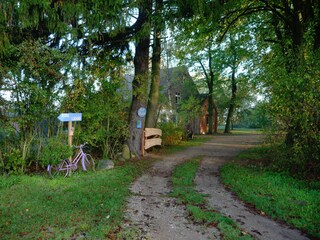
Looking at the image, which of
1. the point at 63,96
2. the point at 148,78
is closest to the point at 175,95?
the point at 148,78

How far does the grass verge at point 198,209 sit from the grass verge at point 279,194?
1.03m

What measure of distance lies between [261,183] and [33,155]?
7.03 meters

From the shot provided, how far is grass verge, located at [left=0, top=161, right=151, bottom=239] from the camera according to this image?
3.90 meters

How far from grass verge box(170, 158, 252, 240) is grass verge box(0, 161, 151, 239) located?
4.28 feet

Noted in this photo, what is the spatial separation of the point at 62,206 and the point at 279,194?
483 cm

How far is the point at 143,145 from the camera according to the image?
11.2m

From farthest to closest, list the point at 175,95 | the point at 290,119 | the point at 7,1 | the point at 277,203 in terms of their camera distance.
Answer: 1. the point at 175,95
2. the point at 290,119
3. the point at 7,1
4. the point at 277,203

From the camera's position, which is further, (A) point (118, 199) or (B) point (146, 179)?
(B) point (146, 179)

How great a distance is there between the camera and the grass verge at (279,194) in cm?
461

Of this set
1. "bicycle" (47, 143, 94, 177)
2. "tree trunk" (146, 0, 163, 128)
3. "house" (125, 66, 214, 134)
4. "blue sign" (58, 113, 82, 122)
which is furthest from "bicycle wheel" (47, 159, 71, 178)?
"house" (125, 66, 214, 134)

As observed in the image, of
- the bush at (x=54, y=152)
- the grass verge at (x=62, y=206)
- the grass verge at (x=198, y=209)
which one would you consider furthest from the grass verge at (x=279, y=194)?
the bush at (x=54, y=152)

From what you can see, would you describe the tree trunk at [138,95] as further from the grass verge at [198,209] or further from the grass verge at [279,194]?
the grass verge at [279,194]

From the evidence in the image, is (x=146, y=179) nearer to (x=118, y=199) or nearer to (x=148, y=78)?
(x=118, y=199)

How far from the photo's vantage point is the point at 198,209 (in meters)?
4.86
